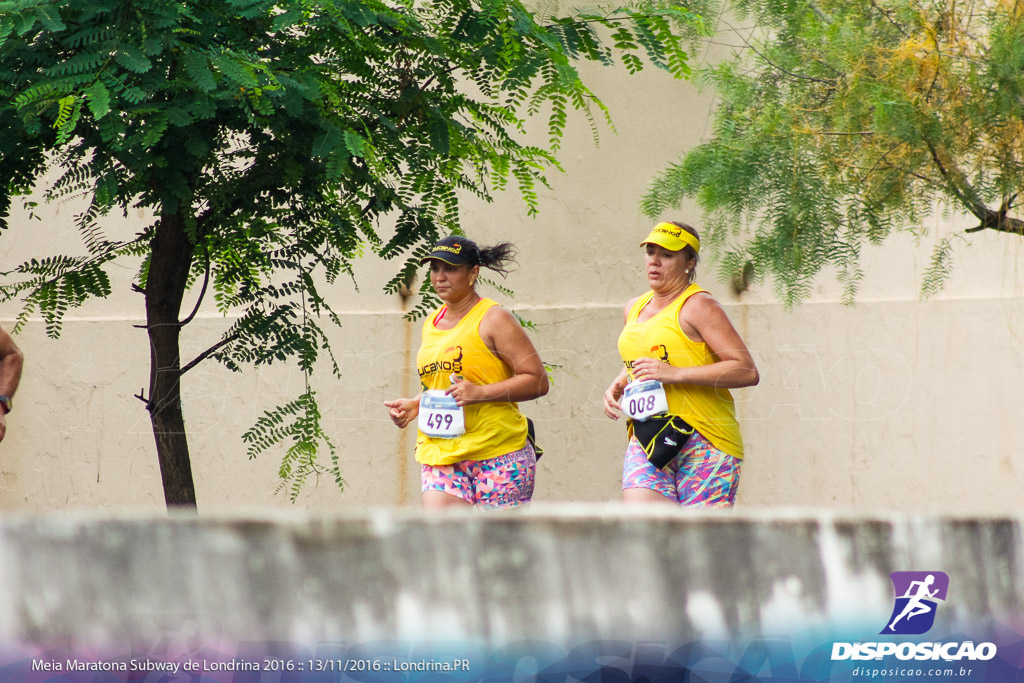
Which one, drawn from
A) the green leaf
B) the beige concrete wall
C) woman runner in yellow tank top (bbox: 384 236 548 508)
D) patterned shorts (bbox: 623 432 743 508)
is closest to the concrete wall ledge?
patterned shorts (bbox: 623 432 743 508)

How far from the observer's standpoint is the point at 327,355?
307 inches

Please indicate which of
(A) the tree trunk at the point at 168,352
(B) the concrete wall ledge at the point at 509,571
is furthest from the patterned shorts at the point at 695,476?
(A) the tree trunk at the point at 168,352

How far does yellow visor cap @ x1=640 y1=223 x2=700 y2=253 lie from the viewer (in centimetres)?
491

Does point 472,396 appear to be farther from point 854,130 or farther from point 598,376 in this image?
point 598,376

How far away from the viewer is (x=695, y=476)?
15.4 feet

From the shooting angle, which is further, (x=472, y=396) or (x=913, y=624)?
(x=472, y=396)

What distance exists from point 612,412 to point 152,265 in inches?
94.9

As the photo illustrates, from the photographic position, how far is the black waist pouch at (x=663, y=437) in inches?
183

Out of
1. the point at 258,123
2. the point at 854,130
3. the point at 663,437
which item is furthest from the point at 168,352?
the point at 854,130

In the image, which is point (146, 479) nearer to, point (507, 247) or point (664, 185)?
point (507, 247)

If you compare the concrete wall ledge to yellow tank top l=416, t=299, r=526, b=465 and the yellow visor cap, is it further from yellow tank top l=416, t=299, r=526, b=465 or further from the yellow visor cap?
the yellow visor cap

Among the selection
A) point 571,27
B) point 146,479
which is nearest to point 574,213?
point 571,27

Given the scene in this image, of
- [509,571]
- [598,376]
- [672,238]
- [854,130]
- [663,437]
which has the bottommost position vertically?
[509,571]

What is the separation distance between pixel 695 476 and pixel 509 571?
6.02ft
